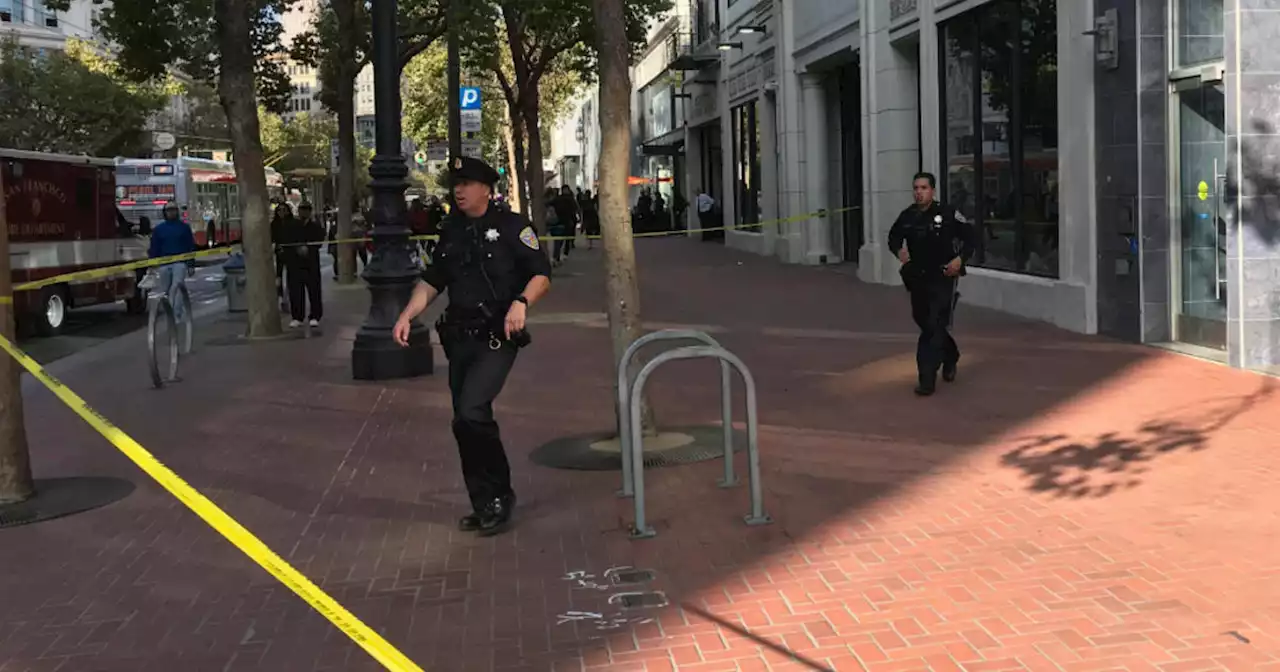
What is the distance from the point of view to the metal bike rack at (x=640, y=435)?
5.90 meters

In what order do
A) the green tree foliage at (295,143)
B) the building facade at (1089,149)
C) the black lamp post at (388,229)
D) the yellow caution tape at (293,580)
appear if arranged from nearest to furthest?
1. the yellow caution tape at (293,580)
2. the building facade at (1089,149)
3. the black lamp post at (388,229)
4. the green tree foliage at (295,143)


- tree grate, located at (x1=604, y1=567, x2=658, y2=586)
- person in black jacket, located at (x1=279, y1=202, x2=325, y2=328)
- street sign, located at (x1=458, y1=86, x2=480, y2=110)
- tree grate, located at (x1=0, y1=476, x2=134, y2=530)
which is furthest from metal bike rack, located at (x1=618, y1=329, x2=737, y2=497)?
street sign, located at (x1=458, y1=86, x2=480, y2=110)

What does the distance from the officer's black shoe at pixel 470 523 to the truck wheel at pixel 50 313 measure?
1319cm

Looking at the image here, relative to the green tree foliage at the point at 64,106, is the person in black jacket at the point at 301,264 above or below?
below

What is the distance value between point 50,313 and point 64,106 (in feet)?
127

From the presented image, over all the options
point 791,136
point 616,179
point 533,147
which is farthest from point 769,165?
point 616,179

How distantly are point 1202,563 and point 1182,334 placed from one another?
6439 mm

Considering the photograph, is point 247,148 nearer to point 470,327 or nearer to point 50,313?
point 50,313

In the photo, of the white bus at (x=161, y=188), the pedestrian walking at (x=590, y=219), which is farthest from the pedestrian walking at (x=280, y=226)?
the white bus at (x=161, y=188)

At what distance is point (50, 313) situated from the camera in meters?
17.7

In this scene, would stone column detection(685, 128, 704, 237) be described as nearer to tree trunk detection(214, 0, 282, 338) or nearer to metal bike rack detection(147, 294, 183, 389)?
tree trunk detection(214, 0, 282, 338)

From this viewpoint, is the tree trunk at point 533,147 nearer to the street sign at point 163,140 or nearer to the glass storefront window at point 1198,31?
the glass storefront window at point 1198,31

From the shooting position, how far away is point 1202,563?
5.29m

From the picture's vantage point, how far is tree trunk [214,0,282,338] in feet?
47.5
